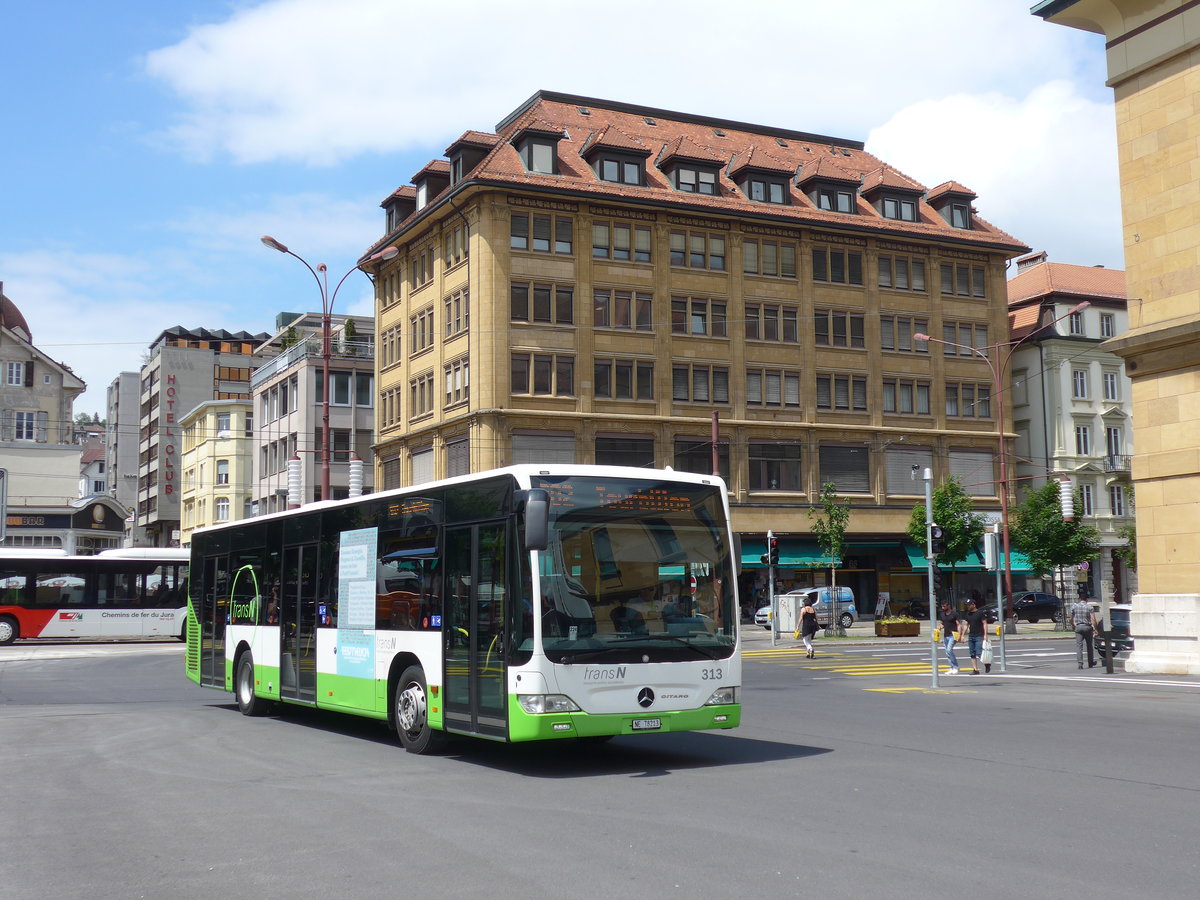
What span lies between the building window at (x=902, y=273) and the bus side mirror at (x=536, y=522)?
50.1 meters

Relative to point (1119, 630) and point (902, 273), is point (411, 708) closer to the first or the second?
point (1119, 630)

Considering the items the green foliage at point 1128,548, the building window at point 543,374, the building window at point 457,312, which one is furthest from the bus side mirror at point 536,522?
the green foliage at point 1128,548

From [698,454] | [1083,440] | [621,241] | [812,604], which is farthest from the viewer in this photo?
[1083,440]

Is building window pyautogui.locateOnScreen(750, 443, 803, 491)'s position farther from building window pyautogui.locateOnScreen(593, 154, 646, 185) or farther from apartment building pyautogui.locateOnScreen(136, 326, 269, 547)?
apartment building pyautogui.locateOnScreen(136, 326, 269, 547)

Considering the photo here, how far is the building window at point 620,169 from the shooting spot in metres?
53.7

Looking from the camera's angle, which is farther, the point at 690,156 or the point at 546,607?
the point at 690,156

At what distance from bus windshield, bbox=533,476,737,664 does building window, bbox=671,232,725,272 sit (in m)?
43.1

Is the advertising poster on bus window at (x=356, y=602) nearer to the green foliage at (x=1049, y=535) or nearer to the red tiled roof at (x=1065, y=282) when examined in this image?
the green foliage at (x=1049, y=535)

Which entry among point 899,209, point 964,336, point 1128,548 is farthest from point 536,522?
point 1128,548

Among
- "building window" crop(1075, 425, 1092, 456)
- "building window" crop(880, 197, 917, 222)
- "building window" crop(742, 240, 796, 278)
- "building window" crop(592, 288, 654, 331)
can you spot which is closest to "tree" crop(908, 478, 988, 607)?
"building window" crop(742, 240, 796, 278)

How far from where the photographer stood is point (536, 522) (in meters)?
10.8

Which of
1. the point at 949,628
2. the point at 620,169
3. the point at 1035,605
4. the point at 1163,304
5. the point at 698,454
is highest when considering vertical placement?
the point at 620,169

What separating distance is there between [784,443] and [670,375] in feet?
20.2

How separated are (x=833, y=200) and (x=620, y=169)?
11.0m
